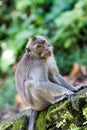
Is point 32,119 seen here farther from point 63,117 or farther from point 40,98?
point 63,117

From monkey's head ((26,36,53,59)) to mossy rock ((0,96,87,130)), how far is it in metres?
0.76

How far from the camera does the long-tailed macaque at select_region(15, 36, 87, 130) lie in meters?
6.23

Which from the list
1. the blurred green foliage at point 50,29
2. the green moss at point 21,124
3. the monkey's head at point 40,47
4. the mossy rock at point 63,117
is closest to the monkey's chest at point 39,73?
the monkey's head at point 40,47

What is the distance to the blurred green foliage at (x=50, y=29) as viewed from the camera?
1262 centimetres

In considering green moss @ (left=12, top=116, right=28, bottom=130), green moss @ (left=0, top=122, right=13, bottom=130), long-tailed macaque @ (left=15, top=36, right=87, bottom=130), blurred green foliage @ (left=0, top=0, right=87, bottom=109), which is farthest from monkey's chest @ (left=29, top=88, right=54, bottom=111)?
blurred green foliage @ (left=0, top=0, right=87, bottom=109)

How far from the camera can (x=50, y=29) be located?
13953 mm

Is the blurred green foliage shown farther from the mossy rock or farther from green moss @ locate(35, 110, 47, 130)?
the mossy rock

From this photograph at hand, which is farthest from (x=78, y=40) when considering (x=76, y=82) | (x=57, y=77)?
(x=57, y=77)

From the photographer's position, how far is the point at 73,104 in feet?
18.7

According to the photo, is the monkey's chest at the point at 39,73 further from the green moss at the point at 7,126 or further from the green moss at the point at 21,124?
the green moss at the point at 7,126

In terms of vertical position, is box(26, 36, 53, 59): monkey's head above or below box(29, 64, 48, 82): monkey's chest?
above

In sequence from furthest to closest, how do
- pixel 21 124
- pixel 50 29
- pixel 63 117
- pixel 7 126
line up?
pixel 50 29 → pixel 7 126 → pixel 21 124 → pixel 63 117

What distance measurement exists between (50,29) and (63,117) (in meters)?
8.33

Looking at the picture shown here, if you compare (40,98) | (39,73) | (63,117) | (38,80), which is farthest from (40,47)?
(63,117)
